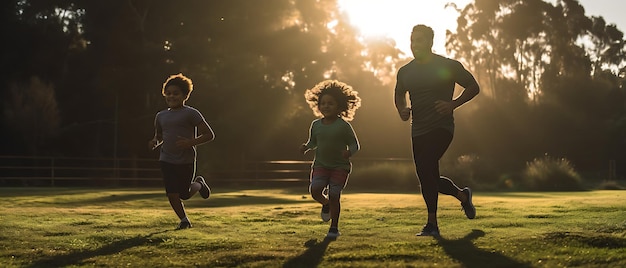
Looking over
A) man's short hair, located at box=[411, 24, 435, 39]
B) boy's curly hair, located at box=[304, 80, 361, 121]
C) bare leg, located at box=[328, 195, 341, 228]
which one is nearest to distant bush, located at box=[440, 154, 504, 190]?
boy's curly hair, located at box=[304, 80, 361, 121]

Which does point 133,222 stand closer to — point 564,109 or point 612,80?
point 564,109

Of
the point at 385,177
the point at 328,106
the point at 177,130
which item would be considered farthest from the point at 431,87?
the point at 385,177

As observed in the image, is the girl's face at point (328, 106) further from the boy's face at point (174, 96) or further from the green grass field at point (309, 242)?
the boy's face at point (174, 96)

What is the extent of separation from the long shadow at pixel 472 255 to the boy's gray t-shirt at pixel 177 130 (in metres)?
3.00

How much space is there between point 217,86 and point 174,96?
98.9 ft

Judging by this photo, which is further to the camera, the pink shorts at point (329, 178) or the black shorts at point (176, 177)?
the black shorts at point (176, 177)

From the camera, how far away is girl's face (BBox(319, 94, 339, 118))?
7.94 m

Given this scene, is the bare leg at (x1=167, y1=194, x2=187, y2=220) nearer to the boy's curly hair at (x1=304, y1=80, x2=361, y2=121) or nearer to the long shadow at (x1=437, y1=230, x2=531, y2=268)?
the boy's curly hair at (x1=304, y1=80, x2=361, y2=121)

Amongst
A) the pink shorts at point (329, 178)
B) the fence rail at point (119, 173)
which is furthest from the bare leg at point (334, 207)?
the fence rail at point (119, 173)

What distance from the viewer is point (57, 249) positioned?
250 inches

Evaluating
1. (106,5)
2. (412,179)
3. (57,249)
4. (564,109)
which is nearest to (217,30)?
(106,5)

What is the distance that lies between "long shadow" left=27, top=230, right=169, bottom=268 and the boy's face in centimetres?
167

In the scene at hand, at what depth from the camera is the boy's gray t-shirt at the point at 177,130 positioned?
8.31m

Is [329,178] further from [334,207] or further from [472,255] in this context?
[472,255]
